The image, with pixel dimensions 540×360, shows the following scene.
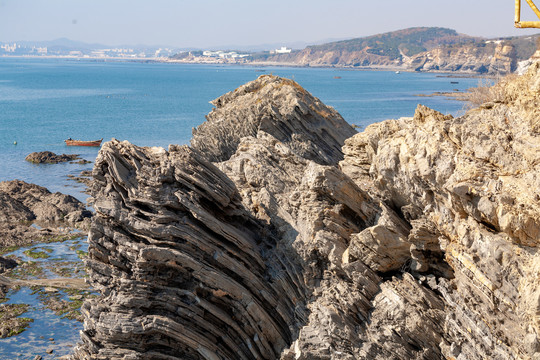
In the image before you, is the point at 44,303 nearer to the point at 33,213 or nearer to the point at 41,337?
the point at 41,337

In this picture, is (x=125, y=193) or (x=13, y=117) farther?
(x=13, y=117)

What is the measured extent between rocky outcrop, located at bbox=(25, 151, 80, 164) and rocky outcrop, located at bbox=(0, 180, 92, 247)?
2038 centimetres

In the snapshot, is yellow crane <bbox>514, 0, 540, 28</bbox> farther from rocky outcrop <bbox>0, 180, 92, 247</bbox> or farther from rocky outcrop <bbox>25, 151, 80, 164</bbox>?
rocky outcrop <bbox>25, 151, 80, 164</bbox>

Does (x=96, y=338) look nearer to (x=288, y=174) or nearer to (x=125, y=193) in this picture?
(x=125, y=193)

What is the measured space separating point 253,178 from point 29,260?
23.5 metres

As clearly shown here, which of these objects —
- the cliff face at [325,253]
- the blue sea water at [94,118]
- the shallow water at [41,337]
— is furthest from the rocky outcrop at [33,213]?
the cliff face at [325,253]

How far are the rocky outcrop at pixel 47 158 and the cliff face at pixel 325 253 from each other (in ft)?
195

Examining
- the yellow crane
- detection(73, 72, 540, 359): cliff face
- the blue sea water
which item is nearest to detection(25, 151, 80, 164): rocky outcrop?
the blue sea water

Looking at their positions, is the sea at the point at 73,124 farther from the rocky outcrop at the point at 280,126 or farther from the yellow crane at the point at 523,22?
the yellow crane at the point at 523,22

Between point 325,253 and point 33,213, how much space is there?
37.6 m

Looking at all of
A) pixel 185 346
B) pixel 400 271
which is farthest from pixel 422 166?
pixel 185 346

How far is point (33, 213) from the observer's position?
4909 cm

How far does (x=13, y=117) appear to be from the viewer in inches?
4803

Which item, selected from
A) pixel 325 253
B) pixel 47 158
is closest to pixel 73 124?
pixel 47 158
